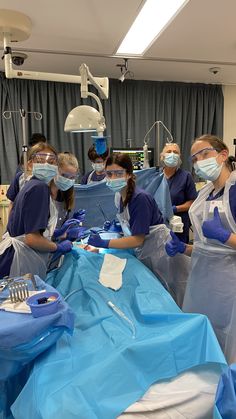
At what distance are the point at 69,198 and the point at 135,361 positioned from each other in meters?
1.22

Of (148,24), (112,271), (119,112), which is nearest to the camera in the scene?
(112,271)

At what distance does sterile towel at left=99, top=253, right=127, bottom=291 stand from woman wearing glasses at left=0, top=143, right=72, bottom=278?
26 centimetres

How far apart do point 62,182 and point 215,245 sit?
2.97 ft

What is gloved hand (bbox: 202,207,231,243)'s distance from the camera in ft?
4.41

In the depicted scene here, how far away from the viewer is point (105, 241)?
5.53 feet

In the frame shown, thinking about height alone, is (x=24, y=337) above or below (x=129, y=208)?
below

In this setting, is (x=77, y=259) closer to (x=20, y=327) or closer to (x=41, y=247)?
(x=41, y=247)

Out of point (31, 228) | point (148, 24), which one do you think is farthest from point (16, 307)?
point (148, 24)

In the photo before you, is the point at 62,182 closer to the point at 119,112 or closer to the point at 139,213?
the point at 139,213

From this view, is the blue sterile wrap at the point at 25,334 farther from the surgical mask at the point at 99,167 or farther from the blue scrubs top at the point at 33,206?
the surgical mask at the point at 99,167

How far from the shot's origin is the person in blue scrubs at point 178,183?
2535 millimetres

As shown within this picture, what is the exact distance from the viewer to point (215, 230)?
53.9 inches

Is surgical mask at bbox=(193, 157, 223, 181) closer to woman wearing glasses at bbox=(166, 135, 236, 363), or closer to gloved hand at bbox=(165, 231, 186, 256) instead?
woman wearing glasses at bbox=(166, 135, 236, 363)

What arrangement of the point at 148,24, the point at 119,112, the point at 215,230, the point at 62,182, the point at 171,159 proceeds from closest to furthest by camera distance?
the point at 215,230 → the point at 62,182 → the point at 148,24 → the point at 171,159 → the point at 119,112
